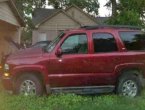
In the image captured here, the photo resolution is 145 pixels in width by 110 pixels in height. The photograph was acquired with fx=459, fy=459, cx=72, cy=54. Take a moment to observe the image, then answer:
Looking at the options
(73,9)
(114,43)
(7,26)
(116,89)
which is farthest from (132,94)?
(73,9)

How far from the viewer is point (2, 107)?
9.66 metres

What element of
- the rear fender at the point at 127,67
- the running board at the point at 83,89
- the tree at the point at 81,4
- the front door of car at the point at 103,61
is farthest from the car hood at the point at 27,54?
the tree at the point at 81,4

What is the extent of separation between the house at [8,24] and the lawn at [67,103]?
12.6 m

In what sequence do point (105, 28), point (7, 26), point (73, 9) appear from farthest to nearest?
point (73, 9), point (7, 26), point (105, 28)

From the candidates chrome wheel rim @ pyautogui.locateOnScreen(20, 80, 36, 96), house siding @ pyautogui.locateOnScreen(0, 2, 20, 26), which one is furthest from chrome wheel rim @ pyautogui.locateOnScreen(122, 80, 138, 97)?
house siding @ pyautogui.locateOnScreen(0, 2, 20, 26)

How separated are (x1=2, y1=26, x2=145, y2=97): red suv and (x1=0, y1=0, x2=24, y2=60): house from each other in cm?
1117

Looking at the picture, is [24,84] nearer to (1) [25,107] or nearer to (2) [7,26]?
(1) [25,107]

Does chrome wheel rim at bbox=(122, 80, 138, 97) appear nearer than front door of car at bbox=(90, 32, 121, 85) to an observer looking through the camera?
No

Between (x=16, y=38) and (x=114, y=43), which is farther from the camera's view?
(x=16, y=38)

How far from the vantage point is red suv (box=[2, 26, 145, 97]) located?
11.9 m

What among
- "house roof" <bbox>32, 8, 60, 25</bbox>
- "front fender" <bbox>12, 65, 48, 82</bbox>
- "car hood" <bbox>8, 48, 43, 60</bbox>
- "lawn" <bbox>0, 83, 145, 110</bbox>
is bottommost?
"lawn" <bbox>0, 83, 145, 110</bbox>

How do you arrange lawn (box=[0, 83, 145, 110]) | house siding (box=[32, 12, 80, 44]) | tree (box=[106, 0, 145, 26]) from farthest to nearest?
house siding (box=[32, 12, 80, 44]) → tree (box=[106, 0, 145, 26]) → lawn (box=[0, 83, 145, 110])

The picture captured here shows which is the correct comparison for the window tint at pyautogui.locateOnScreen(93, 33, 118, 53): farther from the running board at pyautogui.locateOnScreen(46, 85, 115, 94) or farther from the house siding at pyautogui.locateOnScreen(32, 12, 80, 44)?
the house siding at pyautogui.locateOnScreen(32, 12, 80, 44)

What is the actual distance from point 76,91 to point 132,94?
1.51 m
